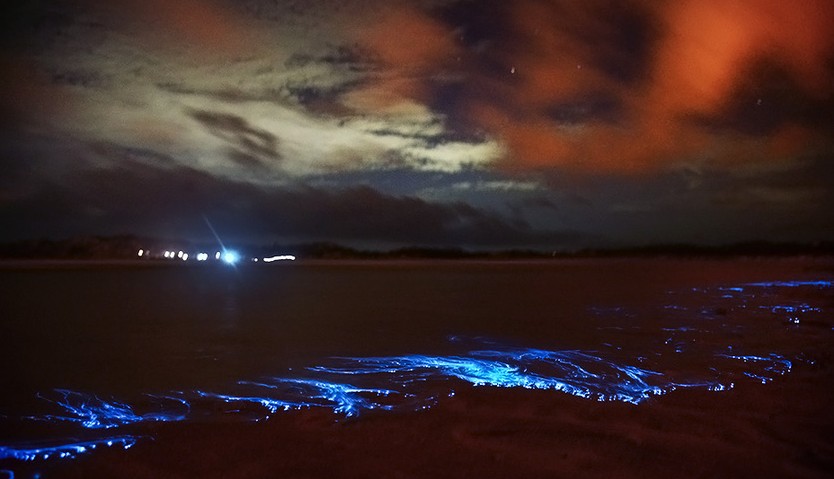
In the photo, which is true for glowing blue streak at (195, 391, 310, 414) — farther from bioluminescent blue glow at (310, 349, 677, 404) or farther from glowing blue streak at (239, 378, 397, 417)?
bioluminescent blue glow at (310, 349, 677, 404)

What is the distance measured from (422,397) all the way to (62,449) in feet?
12.7

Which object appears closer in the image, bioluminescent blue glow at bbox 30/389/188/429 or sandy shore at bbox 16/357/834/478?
sandy shore at bbox 16/357/834/478

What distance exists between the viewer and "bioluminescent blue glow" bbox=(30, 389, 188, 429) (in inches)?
263

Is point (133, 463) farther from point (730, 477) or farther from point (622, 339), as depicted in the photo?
point (622, 339)

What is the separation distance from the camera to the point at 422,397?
24.4 ft

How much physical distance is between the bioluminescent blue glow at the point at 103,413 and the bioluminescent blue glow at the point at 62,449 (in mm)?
599

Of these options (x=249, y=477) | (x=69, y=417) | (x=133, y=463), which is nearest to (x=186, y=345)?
(x=69, y=417)

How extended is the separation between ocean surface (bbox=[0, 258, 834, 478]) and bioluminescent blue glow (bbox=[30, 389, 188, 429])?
0.14 ft

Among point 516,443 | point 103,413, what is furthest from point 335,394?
point 516,443

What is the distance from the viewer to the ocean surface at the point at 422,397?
4977 mm

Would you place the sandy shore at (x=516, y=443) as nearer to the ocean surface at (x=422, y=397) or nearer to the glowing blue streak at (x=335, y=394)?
the ocean surface at (x=422, y=397)

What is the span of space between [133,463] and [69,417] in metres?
2.45

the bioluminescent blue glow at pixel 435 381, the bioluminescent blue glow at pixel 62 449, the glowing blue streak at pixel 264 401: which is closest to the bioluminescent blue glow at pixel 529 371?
the bioluminescent blue glow at pixel 435 381

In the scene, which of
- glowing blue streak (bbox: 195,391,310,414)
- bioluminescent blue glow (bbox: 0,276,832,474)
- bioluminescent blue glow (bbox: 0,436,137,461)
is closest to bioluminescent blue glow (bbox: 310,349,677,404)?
bioluminescent blue glow (bbox: 0,276,832,474)
